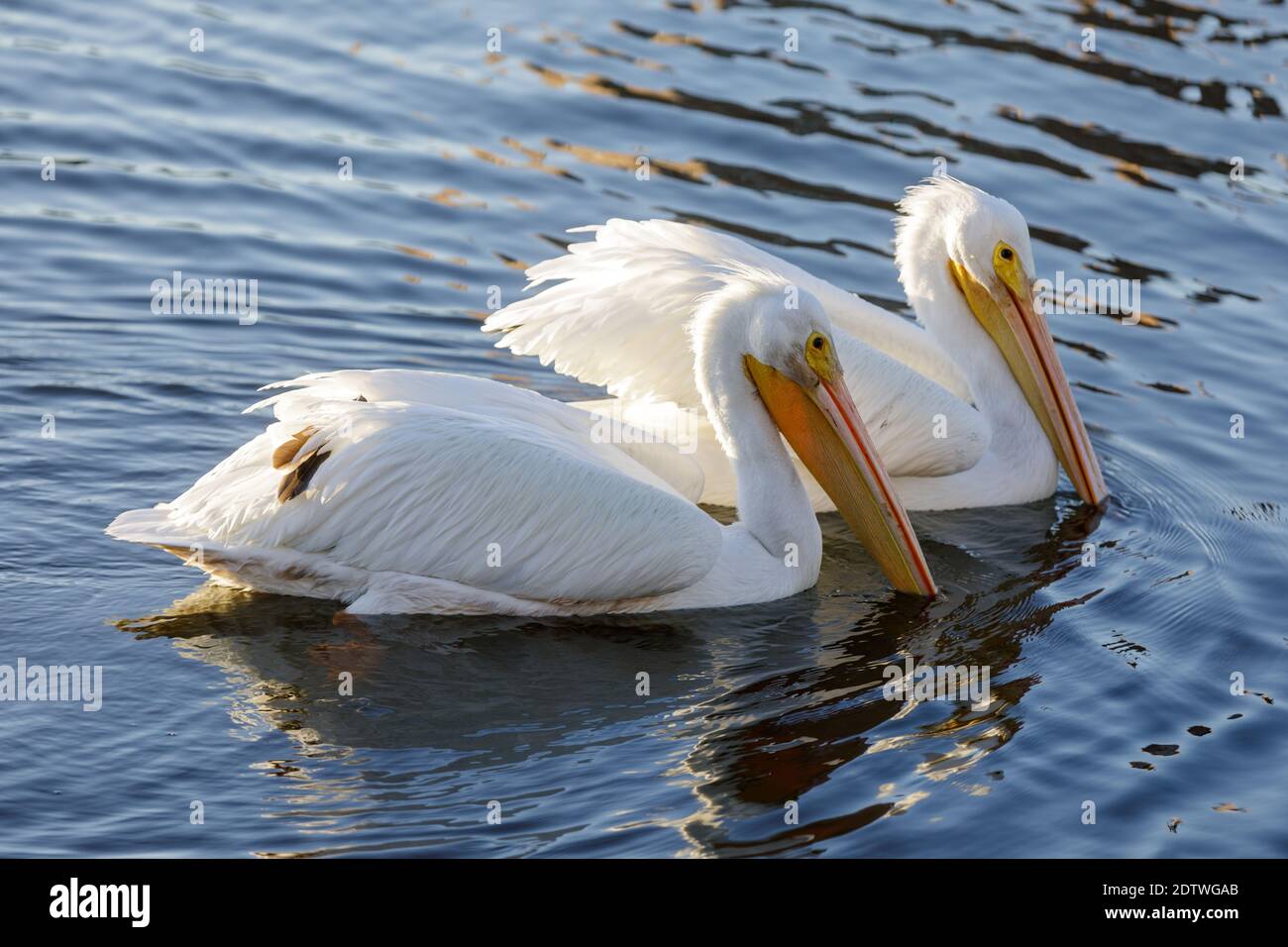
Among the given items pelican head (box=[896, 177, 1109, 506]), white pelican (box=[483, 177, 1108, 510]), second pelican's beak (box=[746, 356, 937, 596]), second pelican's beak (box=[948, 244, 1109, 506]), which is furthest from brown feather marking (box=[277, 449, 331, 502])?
second pelican's beak (box=[948, 244, 1109, 506])

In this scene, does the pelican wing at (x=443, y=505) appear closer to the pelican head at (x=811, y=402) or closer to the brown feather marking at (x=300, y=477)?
the brown feather marking at (x=300, y=477)

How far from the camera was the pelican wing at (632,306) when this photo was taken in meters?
7.39

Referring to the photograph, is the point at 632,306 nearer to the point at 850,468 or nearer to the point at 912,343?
the point at 850,468

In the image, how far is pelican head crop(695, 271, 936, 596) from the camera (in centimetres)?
666

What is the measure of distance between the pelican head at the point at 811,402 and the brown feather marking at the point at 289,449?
1531mm

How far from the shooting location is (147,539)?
6.26 m

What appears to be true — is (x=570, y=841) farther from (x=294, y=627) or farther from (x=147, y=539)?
(x=147, y=539)

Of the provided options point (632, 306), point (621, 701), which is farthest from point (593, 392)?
point (621, 701)

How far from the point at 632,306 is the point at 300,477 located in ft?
5.95

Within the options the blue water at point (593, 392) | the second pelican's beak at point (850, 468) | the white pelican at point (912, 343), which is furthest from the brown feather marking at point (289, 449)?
the second pelican's beak at point (850, 468)

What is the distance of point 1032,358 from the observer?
807 centimetres

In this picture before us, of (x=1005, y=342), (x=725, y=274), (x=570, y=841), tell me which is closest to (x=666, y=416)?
(x=725, y=274)

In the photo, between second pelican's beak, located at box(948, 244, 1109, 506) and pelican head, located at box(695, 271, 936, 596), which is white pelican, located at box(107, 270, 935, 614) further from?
second pelican's beak, located at box(948, 244, 1109, 506)

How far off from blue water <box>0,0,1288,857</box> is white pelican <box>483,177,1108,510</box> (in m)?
0.26
